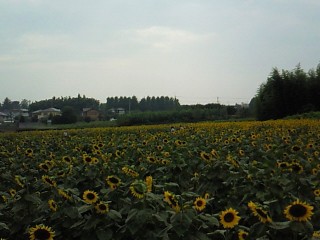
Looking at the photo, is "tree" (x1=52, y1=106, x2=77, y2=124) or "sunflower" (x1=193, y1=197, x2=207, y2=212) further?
"tree" (x1=52, y1=106, x2=77, y2=124)

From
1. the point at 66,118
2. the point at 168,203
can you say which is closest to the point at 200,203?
→ the point at 168,203

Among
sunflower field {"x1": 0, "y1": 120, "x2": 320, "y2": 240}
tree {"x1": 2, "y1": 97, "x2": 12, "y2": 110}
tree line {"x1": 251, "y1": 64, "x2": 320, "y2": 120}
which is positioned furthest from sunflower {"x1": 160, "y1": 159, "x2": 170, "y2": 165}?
tree {"x1": 2, "y1": 97, "x2": 12, "y2": 110}

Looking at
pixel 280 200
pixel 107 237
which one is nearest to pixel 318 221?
pixel 280 200

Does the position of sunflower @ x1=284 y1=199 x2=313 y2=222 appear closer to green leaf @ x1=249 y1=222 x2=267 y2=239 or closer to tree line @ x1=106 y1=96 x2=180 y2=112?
green leaf @ x1=249 y1=222 x2=267 y2=239

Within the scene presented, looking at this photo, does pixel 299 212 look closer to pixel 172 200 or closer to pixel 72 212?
pixel 172 200

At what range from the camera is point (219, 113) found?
43156 mm

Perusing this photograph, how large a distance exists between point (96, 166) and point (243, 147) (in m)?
3.06

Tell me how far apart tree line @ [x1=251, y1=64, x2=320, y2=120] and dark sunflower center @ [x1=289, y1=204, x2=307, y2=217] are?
31.0 metres

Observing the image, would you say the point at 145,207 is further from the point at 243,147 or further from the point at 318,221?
the point at 243,147

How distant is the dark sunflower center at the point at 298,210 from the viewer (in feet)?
7.05

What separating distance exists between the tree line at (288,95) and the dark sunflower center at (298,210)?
31039 millimetres

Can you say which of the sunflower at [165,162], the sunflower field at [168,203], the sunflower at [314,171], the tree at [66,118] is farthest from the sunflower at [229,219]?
the tree at [66,118]

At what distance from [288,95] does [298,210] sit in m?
31.9

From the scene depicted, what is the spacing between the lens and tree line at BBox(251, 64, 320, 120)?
32.6 meters
